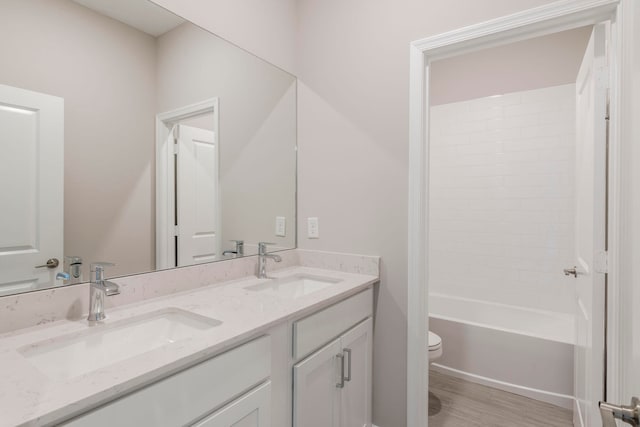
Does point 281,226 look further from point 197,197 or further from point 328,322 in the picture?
point 328,322

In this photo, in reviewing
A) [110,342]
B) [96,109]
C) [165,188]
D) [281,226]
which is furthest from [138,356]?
[281,226]

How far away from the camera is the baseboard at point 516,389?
2109 mm

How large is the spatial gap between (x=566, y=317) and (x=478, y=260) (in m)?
0.75

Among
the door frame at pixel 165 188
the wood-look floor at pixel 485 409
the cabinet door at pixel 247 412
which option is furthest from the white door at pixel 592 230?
the door frame at pixel 165 188

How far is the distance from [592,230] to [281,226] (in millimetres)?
1527

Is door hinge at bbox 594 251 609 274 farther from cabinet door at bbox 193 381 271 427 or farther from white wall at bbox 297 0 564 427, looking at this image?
cabinet door at bbox 193 381 271 427

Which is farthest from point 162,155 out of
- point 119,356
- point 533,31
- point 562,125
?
point 562,125

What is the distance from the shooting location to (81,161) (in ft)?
A: 3.81

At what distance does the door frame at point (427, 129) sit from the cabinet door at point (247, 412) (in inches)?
33.8

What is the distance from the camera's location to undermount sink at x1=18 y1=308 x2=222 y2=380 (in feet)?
2.93

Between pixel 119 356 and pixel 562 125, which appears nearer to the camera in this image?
pixel 119 356

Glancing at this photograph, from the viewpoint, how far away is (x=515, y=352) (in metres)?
2.27

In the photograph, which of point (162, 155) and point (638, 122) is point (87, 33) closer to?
point (162, 155)

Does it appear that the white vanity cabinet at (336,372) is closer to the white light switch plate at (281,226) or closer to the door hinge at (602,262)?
the white light switch plate at (281,226)
